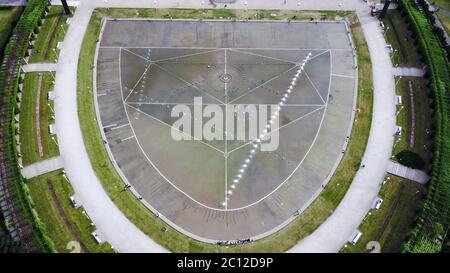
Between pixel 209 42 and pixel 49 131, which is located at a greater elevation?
pixel 209 42

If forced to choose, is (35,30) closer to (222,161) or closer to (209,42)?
(209,42)

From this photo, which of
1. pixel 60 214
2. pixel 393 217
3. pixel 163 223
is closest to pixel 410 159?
pixel 393 217

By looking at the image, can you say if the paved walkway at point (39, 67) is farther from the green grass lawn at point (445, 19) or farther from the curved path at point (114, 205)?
the green grass lawn at point (445, 19)

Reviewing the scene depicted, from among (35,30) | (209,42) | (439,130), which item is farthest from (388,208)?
(35,30)

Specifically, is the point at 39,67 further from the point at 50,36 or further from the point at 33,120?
the point at 33,120

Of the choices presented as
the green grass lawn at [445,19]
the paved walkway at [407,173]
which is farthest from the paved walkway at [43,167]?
the green grass lawn at [445,19]

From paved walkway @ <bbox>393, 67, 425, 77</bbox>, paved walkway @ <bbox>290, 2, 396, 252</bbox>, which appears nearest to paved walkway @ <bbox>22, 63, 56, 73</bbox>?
paved walkway @ <bbox>290, 2, 396, 252</bbox>

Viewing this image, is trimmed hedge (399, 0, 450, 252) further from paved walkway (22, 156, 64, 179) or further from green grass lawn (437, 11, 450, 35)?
paved walkway (22, 156, 64, 179)
